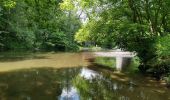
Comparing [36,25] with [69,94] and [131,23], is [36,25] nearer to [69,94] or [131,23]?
[131,23]

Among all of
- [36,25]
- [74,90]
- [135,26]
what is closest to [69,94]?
[74,90]

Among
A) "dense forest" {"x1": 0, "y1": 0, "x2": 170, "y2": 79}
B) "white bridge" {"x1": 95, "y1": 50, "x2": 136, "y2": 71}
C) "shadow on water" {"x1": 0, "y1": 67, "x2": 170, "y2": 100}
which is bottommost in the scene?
"white bridge" {"x1": 95, "y1": 50, "x2": 136, "y2": 71}

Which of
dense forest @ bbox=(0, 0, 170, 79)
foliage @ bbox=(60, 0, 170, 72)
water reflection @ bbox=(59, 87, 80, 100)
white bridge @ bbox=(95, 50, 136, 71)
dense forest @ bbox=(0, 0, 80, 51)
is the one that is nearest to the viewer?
water reflection @ bbox=(59, 87, 80, 100)

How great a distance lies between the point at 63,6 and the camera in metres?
20.4

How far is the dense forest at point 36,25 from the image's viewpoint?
117 feet

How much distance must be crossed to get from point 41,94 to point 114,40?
889cm

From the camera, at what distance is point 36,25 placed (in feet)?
153

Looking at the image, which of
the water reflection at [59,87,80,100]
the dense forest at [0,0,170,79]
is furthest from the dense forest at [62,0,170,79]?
the water reflection at [59,87,80,100]

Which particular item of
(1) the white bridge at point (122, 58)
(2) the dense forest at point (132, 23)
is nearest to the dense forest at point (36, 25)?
(2) the dense forest at point (132, 23)

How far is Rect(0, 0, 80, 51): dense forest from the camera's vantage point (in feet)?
117

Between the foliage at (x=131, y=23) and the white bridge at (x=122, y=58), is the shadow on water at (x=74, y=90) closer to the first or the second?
the foliage at (x=131, y=23)

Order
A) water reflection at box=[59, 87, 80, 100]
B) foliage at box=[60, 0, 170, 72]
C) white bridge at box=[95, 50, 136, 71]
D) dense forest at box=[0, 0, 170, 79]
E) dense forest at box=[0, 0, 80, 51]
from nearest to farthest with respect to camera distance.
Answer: water reflection at box=[59, 87, 80, 100] < dense forest at box=[0, 0, 170, 79] < foliage at box=[60, 0, 170, 72] < white bridge at box=[95, 50, 136, 71] < dense forest at box=[0, 0, 80, 51]

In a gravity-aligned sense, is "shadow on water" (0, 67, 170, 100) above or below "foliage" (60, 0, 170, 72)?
below

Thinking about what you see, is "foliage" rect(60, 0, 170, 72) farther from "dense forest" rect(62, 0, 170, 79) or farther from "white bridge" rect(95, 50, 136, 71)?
"white bridge" rect(95, 50, 136, 71)
